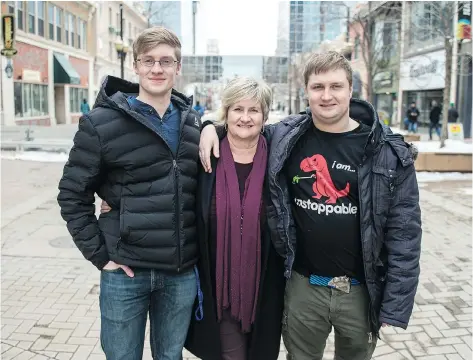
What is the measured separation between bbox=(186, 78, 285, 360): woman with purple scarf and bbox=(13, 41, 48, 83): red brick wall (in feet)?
83.2

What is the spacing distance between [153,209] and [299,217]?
0.78m

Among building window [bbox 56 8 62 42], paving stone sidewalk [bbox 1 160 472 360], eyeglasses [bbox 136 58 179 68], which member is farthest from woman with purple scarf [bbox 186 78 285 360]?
building window [bbox 56 8 62 42]

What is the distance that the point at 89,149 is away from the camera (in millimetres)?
2340

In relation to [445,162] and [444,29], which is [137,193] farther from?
[444,29]

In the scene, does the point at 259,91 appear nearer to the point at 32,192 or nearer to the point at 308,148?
the point at 308,148

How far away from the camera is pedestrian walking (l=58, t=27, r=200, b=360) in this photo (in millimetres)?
2369

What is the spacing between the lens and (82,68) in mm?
36125

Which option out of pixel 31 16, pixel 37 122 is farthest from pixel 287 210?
pixel 31 16

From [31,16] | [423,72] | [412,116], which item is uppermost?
[31,16]

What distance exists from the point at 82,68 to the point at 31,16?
29.4 ft

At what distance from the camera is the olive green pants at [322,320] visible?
2.56 meters

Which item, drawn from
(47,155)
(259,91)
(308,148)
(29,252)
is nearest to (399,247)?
(308,148)

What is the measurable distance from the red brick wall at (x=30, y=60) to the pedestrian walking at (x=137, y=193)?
25.2 metres

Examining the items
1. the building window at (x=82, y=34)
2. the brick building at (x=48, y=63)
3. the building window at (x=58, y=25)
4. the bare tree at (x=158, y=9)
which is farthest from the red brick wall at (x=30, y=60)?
the bare tree at (x=158, y=9)
